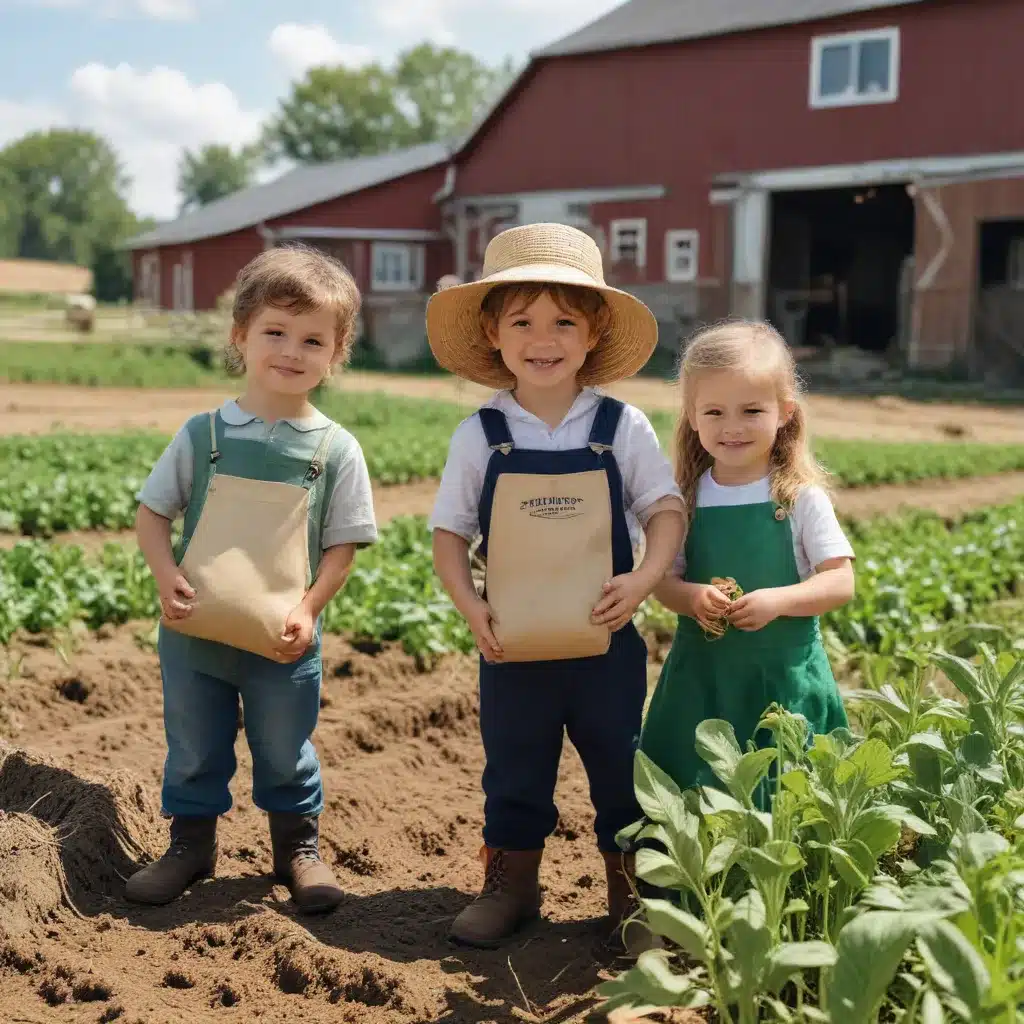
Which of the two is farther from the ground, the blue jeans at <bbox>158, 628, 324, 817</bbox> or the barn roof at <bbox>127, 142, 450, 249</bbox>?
the barn roof at <bbox>127, 142, 450, 249</bbox>

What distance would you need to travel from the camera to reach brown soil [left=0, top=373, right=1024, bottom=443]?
14.9 metres

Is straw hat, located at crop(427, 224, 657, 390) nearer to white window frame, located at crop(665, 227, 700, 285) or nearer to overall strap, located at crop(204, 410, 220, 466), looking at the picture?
overall strap, located at crop(204, 410, 220, 466)

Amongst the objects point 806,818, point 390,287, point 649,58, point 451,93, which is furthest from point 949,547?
point 451,93

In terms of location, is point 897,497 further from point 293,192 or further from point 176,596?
point 293,192

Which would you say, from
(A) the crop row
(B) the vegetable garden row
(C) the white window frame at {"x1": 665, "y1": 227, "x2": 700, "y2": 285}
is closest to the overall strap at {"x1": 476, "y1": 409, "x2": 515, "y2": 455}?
(A) the crop row

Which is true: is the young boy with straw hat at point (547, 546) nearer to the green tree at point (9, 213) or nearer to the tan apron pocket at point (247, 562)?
the tan apron pocket at point (247, 562)

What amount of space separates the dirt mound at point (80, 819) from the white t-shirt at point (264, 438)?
2.67 feet

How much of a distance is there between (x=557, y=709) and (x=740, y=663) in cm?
44

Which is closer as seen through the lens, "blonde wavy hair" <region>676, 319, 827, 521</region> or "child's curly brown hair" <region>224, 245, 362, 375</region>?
"blonde wavy hair" <region>676, 319, 827, 521</region>

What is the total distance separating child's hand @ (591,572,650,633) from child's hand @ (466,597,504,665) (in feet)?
0.75

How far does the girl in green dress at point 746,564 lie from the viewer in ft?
9.86

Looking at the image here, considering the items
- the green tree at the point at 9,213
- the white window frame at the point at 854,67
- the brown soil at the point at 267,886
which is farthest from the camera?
the green tree at the point at 9,213

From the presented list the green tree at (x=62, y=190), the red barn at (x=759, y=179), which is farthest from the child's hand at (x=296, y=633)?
the green tree at (x=62, y=190)

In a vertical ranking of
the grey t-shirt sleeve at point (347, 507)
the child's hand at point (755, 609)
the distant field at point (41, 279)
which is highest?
the distant field at point (41, 279)
